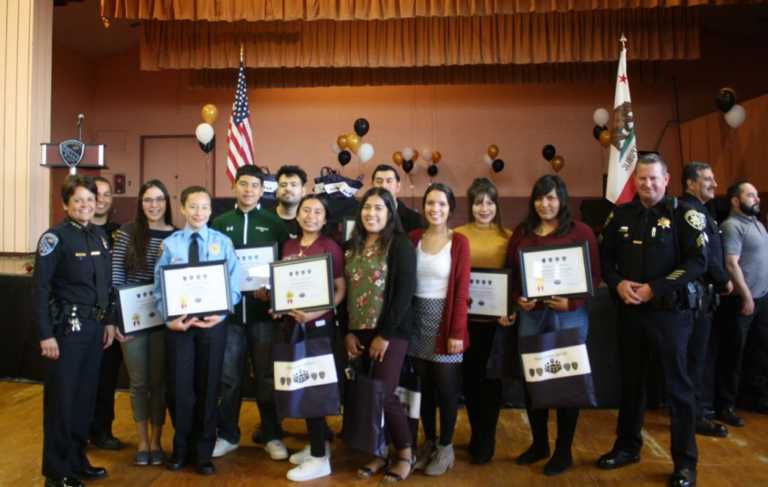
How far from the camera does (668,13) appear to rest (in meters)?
7.24

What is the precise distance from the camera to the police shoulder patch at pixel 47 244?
8.29 feet

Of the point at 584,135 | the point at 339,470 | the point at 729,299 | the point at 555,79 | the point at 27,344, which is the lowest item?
the point at 339,470

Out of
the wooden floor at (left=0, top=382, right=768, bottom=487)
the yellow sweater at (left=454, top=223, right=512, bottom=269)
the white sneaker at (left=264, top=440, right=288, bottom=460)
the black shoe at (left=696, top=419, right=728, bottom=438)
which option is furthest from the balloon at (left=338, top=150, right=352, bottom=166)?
the black shoe at (left=696, top=419, right=728, bottom=438)

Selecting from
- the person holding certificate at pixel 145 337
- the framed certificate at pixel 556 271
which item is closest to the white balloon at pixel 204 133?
the person holding certificate at pixel 145 337

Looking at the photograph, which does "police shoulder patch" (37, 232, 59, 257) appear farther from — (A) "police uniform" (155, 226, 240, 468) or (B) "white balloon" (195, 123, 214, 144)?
(B) "white balloon" (195, 123, 214, 144)

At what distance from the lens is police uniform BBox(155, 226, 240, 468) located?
9.14 ft

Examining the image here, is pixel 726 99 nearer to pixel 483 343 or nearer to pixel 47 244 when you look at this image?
pixel 483 343

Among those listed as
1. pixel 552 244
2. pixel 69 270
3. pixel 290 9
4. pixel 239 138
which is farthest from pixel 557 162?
pixel 69 270

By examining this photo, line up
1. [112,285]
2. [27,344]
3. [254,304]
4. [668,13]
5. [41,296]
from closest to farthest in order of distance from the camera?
1. [41,296]
2. [112,285]
3. [254,304]
4. [27,344]
5. [668,13]

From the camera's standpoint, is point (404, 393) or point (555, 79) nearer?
point (404, 393)

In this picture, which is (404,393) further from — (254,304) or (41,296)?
(41,296)

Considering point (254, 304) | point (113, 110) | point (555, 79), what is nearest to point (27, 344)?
point (254, 304)

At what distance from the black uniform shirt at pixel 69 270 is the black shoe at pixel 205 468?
93 centimetres

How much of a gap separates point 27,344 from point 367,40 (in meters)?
5.44
